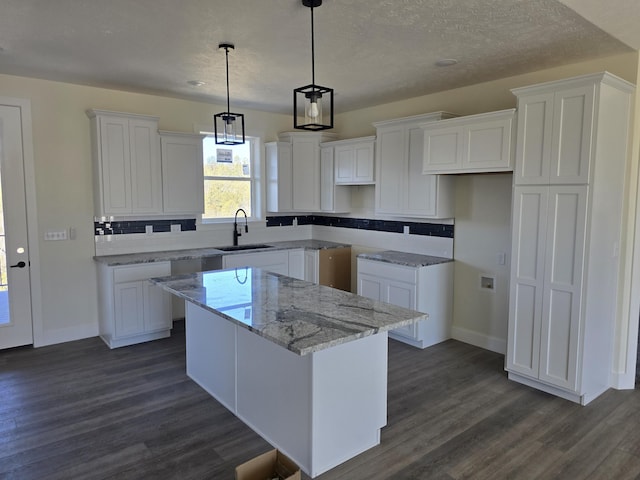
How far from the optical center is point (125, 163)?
4.53 m

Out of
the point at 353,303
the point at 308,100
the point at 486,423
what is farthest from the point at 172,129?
the point at 486,423

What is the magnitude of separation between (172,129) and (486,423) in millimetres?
4395

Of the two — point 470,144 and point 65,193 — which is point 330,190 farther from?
point 65,193

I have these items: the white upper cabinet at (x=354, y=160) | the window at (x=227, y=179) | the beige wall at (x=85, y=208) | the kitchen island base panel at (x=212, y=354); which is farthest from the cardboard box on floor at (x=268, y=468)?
the window at (x=227, y=179)

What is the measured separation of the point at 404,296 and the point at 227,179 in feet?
9.07

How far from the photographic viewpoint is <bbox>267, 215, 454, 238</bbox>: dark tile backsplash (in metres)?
4.78

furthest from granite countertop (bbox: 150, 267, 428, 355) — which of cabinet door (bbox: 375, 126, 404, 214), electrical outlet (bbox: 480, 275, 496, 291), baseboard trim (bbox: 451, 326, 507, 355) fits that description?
baseboard trim (bbox: 451, 326, 507, 355)

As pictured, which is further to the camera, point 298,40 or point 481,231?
point 481,231

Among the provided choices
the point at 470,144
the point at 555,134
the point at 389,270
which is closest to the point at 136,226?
the point at 389,270

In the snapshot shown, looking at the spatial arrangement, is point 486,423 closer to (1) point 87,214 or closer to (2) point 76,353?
(2) point 76,353

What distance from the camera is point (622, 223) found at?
11.3 feet

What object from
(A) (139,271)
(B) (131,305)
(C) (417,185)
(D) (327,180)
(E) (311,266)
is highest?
(D) (327,180)

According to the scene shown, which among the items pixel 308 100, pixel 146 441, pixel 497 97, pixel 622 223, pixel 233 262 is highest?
pixel 497 97

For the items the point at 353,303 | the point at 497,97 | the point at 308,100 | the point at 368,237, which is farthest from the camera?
the point at 368,237
